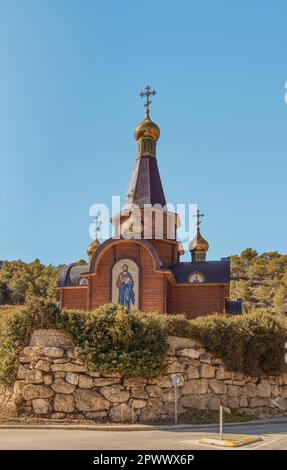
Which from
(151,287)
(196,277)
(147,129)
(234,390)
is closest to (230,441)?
(234,390)

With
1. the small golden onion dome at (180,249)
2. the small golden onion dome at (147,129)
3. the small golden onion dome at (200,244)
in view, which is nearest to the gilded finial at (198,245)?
the small golden onion dome at (200,244)

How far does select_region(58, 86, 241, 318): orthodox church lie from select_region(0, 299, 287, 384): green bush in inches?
285

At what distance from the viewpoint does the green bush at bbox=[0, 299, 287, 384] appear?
16.3 m

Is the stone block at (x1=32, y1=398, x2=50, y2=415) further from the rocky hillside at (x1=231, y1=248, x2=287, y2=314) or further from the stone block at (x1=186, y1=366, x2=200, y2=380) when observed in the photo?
the rocky hillside at (x1=231, y1=248, x2=287, y2=314)

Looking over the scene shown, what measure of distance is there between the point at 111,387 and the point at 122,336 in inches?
64.7

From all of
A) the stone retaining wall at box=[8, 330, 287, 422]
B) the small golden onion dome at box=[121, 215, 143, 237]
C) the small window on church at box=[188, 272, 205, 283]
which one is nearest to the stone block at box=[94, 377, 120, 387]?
the stone retaining wall at box=[8, 330, 287, 422]

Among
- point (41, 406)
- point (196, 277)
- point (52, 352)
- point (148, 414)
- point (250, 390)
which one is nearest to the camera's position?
point (41, 406)

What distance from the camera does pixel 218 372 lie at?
17594 millimetres

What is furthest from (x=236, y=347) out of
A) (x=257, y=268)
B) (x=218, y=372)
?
(x=257, y=268)

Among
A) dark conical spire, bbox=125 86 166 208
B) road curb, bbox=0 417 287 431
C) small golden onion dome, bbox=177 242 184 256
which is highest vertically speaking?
dark conical spire, bbox=125 86 166 208

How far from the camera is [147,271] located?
25703 mm

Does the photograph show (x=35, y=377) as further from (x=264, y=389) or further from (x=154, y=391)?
(x=264, y=389)
